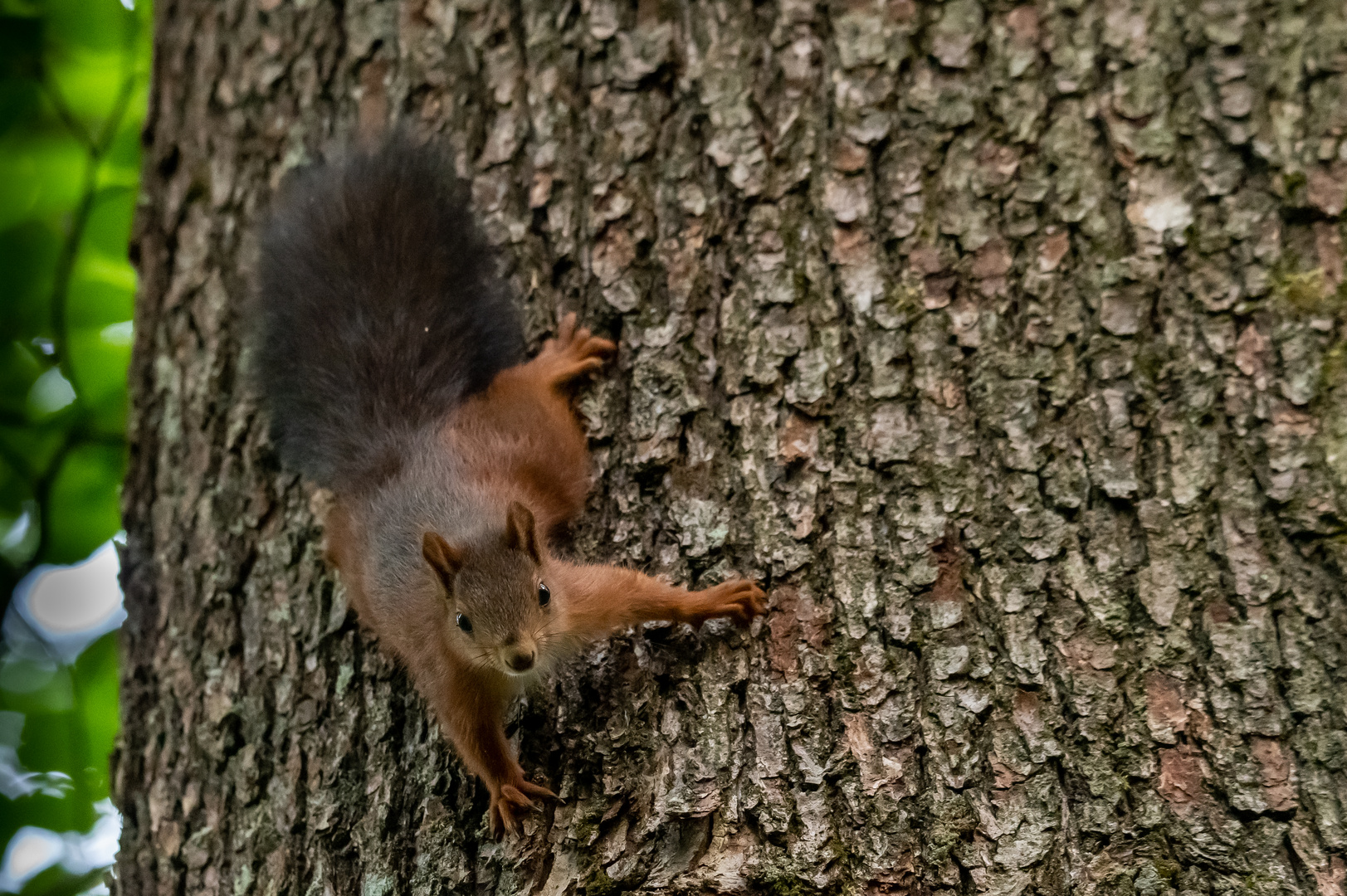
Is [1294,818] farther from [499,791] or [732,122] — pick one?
[732,122]

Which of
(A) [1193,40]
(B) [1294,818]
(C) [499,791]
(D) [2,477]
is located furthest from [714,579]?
(D) [2,477]

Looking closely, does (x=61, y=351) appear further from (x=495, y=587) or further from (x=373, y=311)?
(x=495, y=587)

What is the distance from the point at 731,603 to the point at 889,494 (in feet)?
1.20

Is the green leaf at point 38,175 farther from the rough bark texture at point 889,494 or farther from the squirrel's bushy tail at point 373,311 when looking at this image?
the rough bark texture at point 889,494

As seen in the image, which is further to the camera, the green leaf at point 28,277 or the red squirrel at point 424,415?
the green leaf at point 28,277

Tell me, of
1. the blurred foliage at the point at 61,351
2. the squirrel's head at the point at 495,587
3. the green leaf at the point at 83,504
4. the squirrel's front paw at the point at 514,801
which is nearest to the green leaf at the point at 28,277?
the blurred foliage at the point at 61,351

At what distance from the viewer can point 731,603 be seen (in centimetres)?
211

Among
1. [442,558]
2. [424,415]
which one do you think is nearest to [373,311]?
[424,415]

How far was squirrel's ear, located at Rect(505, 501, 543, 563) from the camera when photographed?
7.82ft

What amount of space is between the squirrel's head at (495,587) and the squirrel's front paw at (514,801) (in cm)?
31

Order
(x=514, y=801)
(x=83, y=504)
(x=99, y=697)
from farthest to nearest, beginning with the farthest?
(x=83, y=504) < (x=99, y=697) < (x=514, y=801)

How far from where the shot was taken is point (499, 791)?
6.81 ft

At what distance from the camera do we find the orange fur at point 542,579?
212 cm

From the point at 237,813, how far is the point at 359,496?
0.75 m
